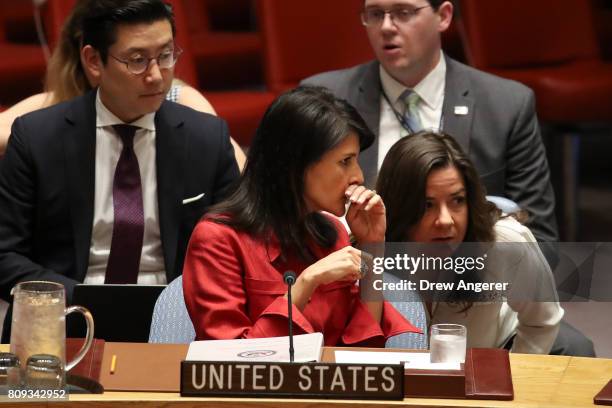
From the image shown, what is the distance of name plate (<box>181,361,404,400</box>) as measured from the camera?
189 cm

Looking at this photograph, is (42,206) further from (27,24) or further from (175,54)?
(27,24)

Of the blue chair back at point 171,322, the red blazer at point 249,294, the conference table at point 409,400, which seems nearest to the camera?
the conference table at point 409,400

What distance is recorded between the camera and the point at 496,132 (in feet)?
11.1

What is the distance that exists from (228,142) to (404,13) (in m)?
0.69

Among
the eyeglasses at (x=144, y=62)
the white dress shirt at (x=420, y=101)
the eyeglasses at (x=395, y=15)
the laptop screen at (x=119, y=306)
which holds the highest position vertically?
the eyeglasses at (x=395, y=15)

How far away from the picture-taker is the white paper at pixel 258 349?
1950mm

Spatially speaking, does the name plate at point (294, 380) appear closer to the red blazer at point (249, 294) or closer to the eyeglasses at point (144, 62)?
the red blazer at point (249, 294)

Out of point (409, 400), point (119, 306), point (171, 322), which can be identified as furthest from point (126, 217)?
point (409, 400)

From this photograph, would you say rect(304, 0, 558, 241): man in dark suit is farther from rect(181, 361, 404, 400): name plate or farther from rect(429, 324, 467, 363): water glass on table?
rect(181, 361, 404, 400): name plate

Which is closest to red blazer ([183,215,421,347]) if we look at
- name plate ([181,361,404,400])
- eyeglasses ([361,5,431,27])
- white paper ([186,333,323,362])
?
white paper ([186,333,323,362])

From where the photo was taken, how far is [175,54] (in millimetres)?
2922

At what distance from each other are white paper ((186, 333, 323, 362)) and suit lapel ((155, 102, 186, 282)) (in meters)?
0.88

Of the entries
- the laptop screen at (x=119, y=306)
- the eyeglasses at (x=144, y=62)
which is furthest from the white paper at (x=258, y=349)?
the eyeglasses at (x=144, y=62)

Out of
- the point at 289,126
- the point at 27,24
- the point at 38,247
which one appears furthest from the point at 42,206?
the point at 27,24
